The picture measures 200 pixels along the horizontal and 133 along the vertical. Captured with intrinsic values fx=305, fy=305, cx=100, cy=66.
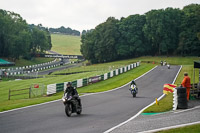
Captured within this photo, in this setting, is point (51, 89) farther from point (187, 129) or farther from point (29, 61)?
point (29, 61)

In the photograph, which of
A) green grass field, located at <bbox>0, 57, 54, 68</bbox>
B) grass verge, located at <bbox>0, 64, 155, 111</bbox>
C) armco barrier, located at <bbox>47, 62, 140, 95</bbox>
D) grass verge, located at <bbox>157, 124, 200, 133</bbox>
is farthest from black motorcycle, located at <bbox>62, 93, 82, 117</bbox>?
green grass field, located at <bbox>0, 57, 54, 68</bbox>

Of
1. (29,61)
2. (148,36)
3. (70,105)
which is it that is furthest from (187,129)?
(29,61)

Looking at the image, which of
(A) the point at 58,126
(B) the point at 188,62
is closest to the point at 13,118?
(A) the point at 58,126

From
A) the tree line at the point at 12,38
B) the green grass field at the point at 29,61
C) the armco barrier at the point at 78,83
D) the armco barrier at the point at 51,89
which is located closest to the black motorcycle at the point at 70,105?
the armco barrier at the point at 51,89

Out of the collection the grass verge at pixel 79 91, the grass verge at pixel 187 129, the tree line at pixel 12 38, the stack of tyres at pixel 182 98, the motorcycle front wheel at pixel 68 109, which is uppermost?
the tree line at pixel 12 38

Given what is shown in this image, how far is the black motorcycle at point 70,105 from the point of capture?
14750 millimetres

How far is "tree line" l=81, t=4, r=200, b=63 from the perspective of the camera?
96625 millimetres

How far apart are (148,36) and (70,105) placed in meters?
87.6

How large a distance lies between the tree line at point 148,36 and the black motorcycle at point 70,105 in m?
83.5

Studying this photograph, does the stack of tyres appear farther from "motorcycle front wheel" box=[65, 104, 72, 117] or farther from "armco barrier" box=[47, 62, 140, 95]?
"armco barrier" box=[47, 62, 140, 95]

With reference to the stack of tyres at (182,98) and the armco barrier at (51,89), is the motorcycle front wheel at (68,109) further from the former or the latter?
the armco barrier at (51,89)

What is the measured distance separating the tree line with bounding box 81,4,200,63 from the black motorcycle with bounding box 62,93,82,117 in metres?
83.5

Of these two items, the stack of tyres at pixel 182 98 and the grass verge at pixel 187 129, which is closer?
the grass verge at pixel 187 129

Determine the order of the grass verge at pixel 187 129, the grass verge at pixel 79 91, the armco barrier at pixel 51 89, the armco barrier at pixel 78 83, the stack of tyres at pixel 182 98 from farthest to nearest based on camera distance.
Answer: the armco barrier at pixel 78 83 → the armco barrier at pixel 51 89 → the grass verge at pixel 79 91 → the stack of tyres at pixel 182 98 → the grass verge at pixel 187 129
